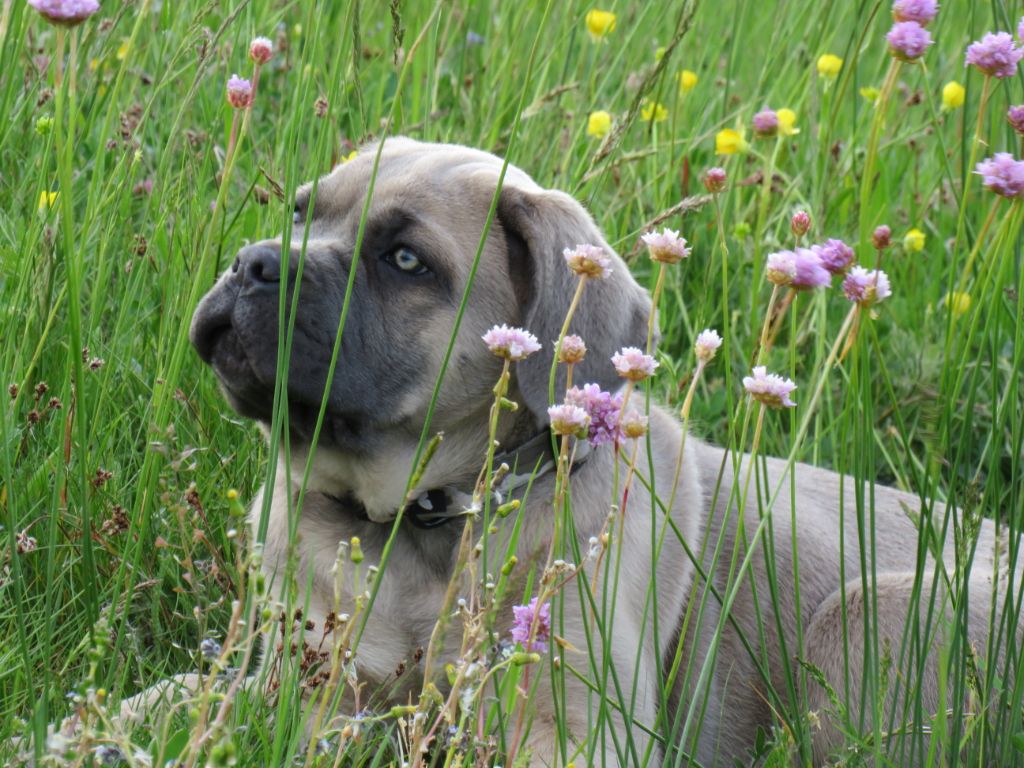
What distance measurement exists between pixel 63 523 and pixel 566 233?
119 centimetres

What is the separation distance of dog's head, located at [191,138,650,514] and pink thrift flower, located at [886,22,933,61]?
101 centimetres

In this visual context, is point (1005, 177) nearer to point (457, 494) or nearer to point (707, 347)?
point (707, 347)

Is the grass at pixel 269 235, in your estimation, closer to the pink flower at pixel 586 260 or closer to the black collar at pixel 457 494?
the pink flower at pixel 586 260

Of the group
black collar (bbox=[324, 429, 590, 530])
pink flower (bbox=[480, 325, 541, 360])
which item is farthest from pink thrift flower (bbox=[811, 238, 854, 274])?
black collar (bbox=[324, 429, 590, 530])

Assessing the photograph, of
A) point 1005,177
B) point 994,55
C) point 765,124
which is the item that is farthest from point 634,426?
point 765,124

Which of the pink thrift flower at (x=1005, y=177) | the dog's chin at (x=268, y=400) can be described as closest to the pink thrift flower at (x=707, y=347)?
the pink thrift flower at (x=1005, y=177)

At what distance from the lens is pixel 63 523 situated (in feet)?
9.12

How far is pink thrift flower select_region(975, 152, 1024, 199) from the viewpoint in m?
1.69

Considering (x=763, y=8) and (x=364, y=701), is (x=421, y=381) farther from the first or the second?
(x=763, y=8)

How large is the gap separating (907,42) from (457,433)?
1388 millimetres

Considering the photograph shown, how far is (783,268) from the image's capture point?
1717 mm

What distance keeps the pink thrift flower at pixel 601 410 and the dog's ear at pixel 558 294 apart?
26.6 inches

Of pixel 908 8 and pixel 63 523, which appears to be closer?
pixel 908 8

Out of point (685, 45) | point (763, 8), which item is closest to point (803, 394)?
point (685, 45)
